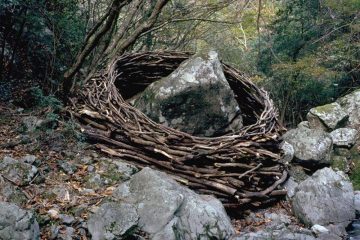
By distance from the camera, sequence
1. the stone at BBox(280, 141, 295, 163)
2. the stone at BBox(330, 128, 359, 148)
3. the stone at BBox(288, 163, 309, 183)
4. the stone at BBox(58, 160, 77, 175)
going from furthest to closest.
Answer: the stone at BBox(330, 128, 359, 148) < the stone at BBox(280, 141, 295, 163) < the stone at BBox(288, 163, 309, 183) < the stone at BBox(58, 160, 77, 175)

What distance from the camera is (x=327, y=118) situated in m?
8.01

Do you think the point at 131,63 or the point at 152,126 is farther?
the point at 131,63

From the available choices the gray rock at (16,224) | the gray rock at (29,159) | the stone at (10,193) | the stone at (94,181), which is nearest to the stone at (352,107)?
the stone at (94,181)

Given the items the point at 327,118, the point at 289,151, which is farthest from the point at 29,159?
the point at 327,118

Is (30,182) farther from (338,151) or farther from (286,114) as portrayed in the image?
(286,114)

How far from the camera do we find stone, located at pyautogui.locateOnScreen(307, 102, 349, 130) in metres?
7.92

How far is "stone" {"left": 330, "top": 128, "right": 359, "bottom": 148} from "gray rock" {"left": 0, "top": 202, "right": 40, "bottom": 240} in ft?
20.4

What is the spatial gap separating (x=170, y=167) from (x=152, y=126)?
0.35 metres

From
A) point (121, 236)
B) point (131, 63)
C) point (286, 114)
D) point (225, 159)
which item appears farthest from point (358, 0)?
point (121, 236)

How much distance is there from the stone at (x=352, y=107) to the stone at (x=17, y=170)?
25.0 feet

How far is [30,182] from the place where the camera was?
2.51m

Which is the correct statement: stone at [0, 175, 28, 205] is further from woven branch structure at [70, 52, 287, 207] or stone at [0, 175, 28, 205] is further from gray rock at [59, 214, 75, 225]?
woven branch structure at [70, 52, 287, 207]

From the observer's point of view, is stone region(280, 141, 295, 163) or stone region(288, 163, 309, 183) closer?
stone region(288, 163, 309, 183)

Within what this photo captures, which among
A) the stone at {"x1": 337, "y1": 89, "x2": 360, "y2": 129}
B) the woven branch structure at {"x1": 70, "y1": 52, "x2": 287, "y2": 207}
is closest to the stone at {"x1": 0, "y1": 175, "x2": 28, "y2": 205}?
the woven branch structure at {"x1": 70, "y1": 52, "x2": 287, "y2": 207}
